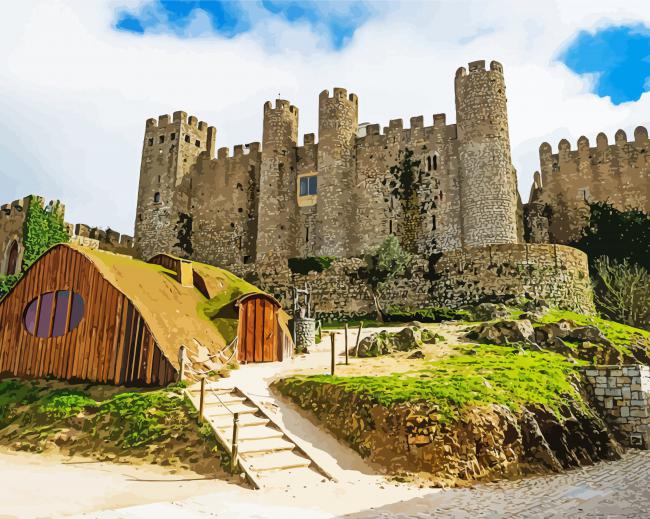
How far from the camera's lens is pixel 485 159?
34.8m

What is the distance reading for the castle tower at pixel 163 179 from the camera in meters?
46.6

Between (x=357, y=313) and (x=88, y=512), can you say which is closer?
(x=88, y=512)

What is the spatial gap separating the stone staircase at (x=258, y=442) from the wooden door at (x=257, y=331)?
511 cm

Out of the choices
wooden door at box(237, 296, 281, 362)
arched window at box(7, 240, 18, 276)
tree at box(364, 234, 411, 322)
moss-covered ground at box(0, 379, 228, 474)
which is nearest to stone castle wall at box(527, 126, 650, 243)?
tree at box(364, 234, 411, 322)

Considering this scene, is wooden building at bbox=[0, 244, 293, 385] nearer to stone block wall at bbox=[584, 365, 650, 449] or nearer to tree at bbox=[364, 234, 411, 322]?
tree at bbox=[364, 234, 411, 322]

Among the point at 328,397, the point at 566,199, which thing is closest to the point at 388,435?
the point at 328,397

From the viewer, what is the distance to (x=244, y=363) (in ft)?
65.3

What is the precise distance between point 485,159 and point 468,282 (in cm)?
1034

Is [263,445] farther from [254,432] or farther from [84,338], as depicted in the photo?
[84,338]

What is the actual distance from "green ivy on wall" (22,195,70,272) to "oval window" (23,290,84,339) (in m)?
22.9

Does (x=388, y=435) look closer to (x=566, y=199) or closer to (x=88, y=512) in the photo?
(x=88, y=512)

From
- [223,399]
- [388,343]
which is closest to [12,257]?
[388,343]

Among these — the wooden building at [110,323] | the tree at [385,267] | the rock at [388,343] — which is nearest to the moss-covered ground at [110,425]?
the wooden building at [110,323]

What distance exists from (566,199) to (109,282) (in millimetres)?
36003
